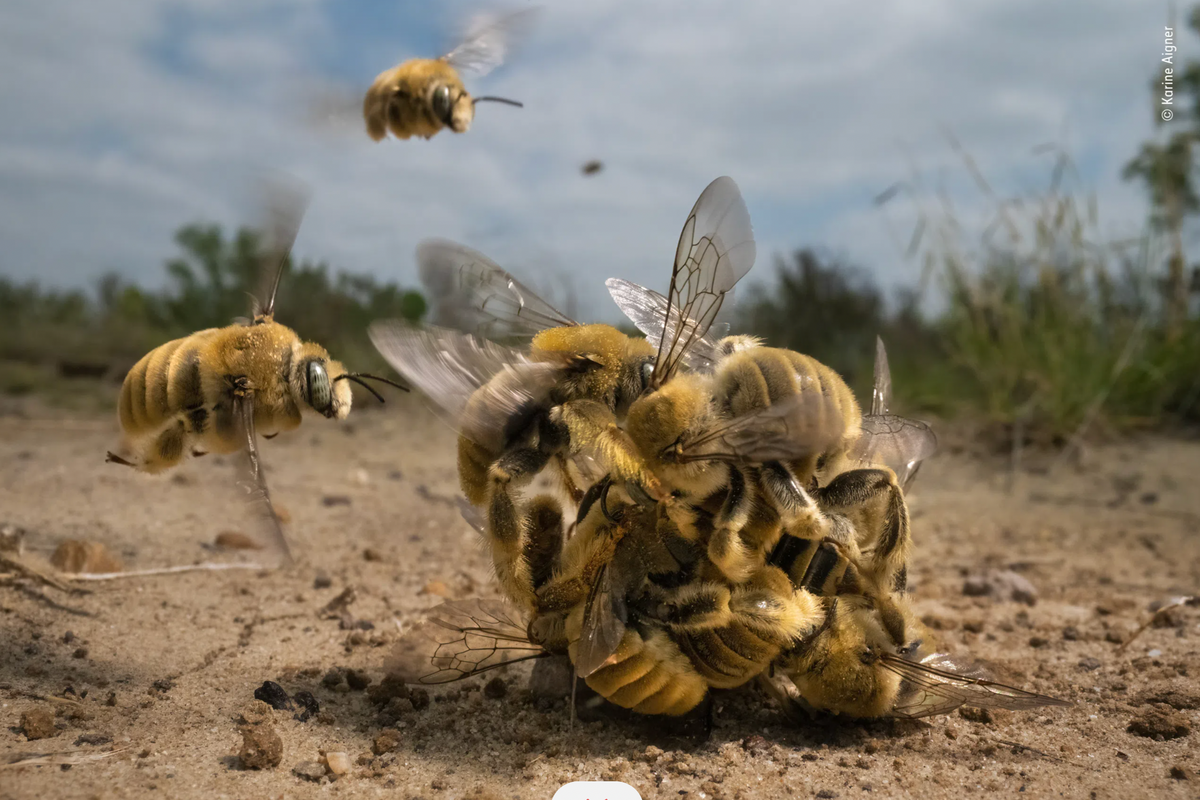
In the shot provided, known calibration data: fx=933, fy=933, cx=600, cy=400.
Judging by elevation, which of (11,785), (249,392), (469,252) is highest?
(469,252)

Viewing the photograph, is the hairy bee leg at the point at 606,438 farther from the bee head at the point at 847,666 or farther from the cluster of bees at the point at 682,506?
the bee head at the point at 847,666

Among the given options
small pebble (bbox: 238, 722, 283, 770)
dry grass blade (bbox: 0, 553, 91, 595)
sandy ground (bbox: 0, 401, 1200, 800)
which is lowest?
sandy ground (bbox: 0, 401, 1200, 800)

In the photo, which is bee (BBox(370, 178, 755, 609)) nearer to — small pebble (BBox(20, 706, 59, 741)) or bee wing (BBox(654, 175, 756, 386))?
bee wing (BBox(654, 175, 756, 386))

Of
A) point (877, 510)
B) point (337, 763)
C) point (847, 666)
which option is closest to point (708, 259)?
point (877, 510)

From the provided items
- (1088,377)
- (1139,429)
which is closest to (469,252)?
(1088,377)

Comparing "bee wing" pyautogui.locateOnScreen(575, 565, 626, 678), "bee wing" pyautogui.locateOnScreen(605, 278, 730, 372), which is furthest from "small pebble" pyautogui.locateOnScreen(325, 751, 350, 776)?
"bee wing" pyautogui.locateOnScreen(605, 278, 730, 372)

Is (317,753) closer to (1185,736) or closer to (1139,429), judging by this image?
(1185,736)
